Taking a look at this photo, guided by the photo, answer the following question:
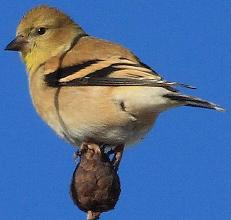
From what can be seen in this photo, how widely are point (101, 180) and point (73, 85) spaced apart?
165 centimetres

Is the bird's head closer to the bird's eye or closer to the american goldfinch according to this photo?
the bird's eye

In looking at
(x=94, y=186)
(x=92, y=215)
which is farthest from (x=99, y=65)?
(x=92, y=215)

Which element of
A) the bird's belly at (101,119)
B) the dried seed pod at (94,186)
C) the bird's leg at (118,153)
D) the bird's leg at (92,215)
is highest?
the bird's belly at (101,119)

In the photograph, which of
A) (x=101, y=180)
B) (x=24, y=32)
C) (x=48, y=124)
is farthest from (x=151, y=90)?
(x=24, y=32)

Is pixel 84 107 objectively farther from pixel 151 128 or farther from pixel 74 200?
pixel 74 200

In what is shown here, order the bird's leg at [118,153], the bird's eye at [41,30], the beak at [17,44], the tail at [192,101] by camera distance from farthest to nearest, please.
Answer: the bird's eye at [41,30] → the beak at [17,44] → the bird's leg at [118,153] → the tail at [192,101]

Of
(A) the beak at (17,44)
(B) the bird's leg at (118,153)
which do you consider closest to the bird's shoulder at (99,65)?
(A) the beak at (17,44)

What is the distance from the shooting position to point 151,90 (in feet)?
15.0

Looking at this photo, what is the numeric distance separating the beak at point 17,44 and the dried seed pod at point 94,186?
7.97 ft

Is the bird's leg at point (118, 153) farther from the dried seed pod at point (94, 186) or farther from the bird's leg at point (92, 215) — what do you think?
the bird's leg at point (92, 215)

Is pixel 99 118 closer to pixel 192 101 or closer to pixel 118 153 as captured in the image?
pixel 118 153

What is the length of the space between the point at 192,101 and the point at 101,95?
0.81 meters

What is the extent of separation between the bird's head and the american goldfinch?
0.33 m

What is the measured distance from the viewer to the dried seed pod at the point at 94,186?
3387 mm
